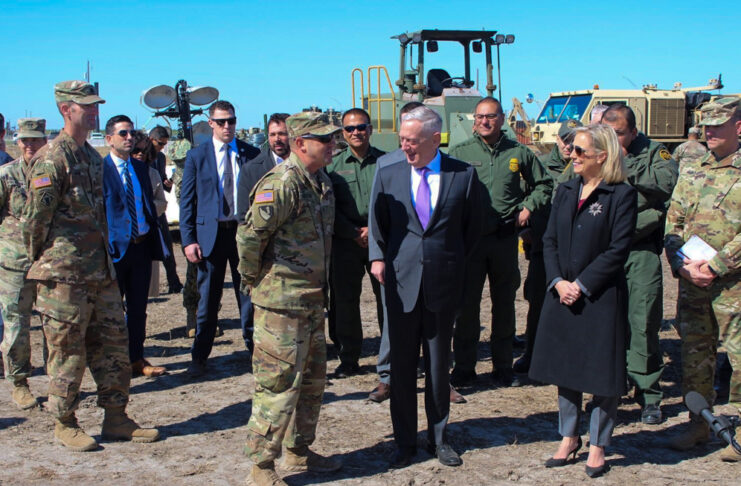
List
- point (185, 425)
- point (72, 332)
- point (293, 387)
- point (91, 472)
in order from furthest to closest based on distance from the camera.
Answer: point (185, 425)
point (72, 332)
point (91, 472)
point (293, 387)

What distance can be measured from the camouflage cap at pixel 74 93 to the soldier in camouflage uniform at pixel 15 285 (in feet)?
4.26

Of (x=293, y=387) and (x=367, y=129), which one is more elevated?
(x=367, y=129)

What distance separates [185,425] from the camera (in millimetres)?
5117

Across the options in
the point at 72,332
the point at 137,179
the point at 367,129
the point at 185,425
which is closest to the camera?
the point at 72,332

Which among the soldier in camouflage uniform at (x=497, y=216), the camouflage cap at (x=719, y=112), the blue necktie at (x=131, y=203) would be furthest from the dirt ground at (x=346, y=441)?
the camouflage cap at (x=719, y=112)

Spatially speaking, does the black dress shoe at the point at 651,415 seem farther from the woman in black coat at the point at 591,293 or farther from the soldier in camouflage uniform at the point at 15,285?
the soldier in camouflage uniform at the point at 15,285

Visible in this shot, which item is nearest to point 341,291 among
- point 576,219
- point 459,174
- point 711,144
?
point 459,174

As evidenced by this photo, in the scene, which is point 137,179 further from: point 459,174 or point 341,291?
point 459,174

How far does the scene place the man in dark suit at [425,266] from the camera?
4.33 metres

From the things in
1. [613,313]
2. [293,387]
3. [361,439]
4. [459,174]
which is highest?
[459,174]

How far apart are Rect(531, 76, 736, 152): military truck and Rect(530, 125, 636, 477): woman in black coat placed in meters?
17.9

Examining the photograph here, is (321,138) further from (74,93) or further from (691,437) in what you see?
(691,437)

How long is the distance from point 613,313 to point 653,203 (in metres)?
1.39

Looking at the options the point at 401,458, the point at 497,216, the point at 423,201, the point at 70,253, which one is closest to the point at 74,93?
the point at 70,253
